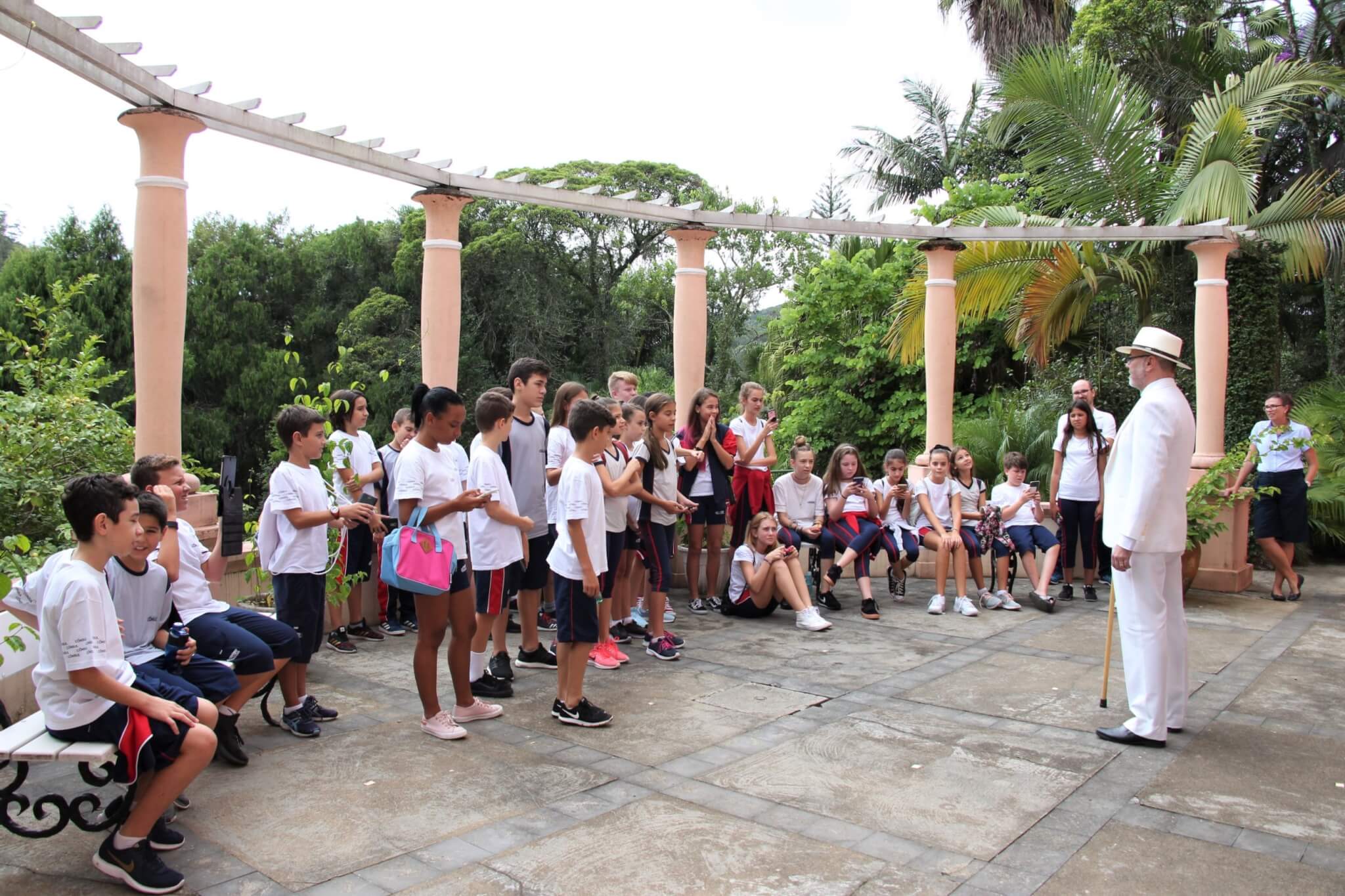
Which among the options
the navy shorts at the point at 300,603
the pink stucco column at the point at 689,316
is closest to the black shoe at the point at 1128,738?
the navy shorts at the point at 300,603

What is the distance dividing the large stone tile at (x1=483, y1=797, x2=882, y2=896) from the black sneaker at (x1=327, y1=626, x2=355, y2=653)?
10.7 feet

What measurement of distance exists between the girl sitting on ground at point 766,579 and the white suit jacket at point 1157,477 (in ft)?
9.24

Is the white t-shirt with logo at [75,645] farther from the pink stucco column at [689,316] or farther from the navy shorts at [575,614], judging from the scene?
the pink stucco column at [689,316]

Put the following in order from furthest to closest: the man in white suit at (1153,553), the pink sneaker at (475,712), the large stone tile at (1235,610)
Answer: the large stone tile at (1235,610) < the pink sneaker at (475,712) < the man in white suit at (1153,553)

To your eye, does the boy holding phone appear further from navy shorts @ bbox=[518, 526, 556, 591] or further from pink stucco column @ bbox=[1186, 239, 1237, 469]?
navy shorts @ bbox=[518, 526, 556, 591]

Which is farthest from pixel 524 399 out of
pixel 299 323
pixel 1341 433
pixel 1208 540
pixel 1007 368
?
pixel 299 323

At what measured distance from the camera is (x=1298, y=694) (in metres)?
5.61

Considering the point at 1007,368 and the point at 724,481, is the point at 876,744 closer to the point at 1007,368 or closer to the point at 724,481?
the point at 724,481

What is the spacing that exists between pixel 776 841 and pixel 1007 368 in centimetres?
1367

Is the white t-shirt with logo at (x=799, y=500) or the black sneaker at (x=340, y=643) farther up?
the white t-shirt with logo at (x=799, y=500)

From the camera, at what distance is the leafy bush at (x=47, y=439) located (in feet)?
17.2

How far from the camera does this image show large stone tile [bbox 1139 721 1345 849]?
383 centimetres

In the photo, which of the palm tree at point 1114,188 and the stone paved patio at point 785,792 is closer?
the stone paved patio at point 785,792

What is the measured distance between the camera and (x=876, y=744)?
468 cm
